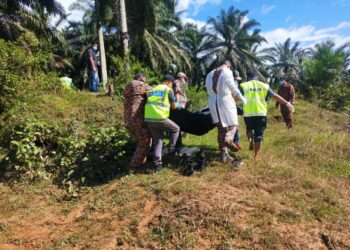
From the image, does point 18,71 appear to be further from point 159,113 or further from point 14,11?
point 14,11

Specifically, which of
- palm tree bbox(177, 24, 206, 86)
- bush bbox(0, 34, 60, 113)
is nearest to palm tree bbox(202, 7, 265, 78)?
palm tree bbox(177, 24, 206, 86)

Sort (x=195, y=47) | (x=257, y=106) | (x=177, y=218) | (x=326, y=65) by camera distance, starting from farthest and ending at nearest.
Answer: (x=195, y=47) → (x=326, y=65) → (x=257, y=106) → (x=177, y=218)

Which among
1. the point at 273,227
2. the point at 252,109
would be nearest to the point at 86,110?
the point at 252,109

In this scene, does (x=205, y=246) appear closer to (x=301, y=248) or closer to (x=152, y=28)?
(x=301, y=248)

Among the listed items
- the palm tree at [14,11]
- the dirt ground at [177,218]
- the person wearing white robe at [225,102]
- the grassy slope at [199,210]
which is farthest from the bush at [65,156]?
the palm tree at [14,11]

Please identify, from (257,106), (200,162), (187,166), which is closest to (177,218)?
(187,166)

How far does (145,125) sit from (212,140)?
2514 millimetres

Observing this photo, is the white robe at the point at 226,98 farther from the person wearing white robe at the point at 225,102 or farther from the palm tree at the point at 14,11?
the palm tree at the point at 14,11

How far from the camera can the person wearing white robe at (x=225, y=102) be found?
604 centimetres

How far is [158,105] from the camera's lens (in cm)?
607

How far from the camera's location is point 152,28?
17.6 m

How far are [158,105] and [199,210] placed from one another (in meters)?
1.91

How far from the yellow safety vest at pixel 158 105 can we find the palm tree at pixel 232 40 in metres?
29.1

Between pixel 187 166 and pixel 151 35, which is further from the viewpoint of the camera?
pixel 151 35
